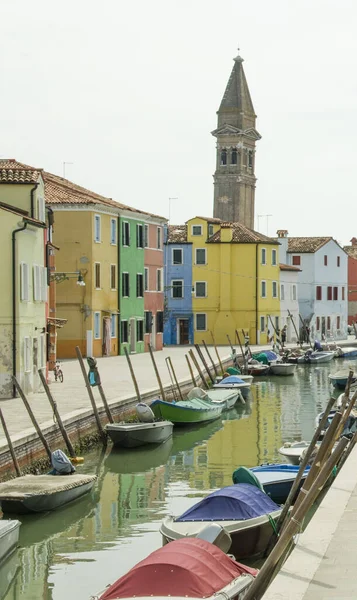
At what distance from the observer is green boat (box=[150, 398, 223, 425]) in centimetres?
3247

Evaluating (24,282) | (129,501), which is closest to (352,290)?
(24,282)

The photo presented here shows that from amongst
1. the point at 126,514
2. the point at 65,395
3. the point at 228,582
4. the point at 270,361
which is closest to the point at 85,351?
the point at 270,361

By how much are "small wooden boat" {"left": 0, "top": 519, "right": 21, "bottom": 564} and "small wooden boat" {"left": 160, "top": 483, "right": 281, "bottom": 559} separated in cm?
251

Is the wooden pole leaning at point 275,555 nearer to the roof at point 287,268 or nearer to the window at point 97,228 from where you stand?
the window at point 97,228

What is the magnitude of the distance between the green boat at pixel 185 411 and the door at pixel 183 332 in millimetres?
33137

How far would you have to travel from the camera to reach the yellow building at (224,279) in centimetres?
6769

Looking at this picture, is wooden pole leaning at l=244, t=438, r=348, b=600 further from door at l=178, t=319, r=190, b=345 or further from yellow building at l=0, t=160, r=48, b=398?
door at l=178, t=319, r=190, b=345

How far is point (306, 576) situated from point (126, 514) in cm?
1017

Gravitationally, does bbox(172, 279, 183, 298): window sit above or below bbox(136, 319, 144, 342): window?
above

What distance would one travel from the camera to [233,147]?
→ 107438 millimetres

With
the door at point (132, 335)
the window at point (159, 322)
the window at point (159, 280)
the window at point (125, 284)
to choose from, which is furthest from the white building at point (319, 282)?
the window at point (125, 284)

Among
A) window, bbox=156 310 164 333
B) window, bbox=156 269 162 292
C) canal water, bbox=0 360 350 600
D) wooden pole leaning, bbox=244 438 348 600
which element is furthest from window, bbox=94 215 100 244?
wooden pole leaning, bbox=244 438 348 600

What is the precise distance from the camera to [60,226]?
5012 cm

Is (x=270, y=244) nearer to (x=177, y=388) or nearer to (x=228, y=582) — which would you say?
(x=177, y=388)
